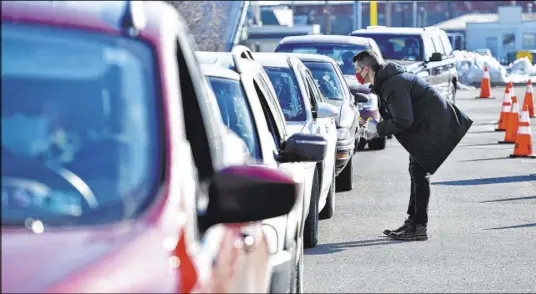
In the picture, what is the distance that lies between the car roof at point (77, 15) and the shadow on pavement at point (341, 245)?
6379 mm

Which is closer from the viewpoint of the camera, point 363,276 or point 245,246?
point 245,246

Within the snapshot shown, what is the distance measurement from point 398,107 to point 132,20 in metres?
7.29

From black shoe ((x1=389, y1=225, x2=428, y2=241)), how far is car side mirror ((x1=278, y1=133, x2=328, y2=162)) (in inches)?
207

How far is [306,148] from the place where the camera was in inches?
238

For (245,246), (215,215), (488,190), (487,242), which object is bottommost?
(488,190)

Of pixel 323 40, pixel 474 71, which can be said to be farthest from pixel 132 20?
pixel 474 71

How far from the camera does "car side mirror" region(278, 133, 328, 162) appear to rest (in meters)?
6.00

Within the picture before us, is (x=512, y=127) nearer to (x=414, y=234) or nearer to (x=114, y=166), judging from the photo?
(x=414, y=234)

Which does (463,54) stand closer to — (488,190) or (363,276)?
(488,190)

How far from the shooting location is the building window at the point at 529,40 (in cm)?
7888

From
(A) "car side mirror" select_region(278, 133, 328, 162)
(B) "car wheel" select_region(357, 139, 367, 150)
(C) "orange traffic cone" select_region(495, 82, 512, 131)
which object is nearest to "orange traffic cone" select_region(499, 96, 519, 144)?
(C) "orange traffic cone" select_region(495, 82, 512, 131)

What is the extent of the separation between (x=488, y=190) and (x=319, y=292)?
7.02m

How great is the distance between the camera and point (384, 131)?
37.6 feet

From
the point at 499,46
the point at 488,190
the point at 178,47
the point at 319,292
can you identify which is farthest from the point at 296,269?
the point at 499,46
